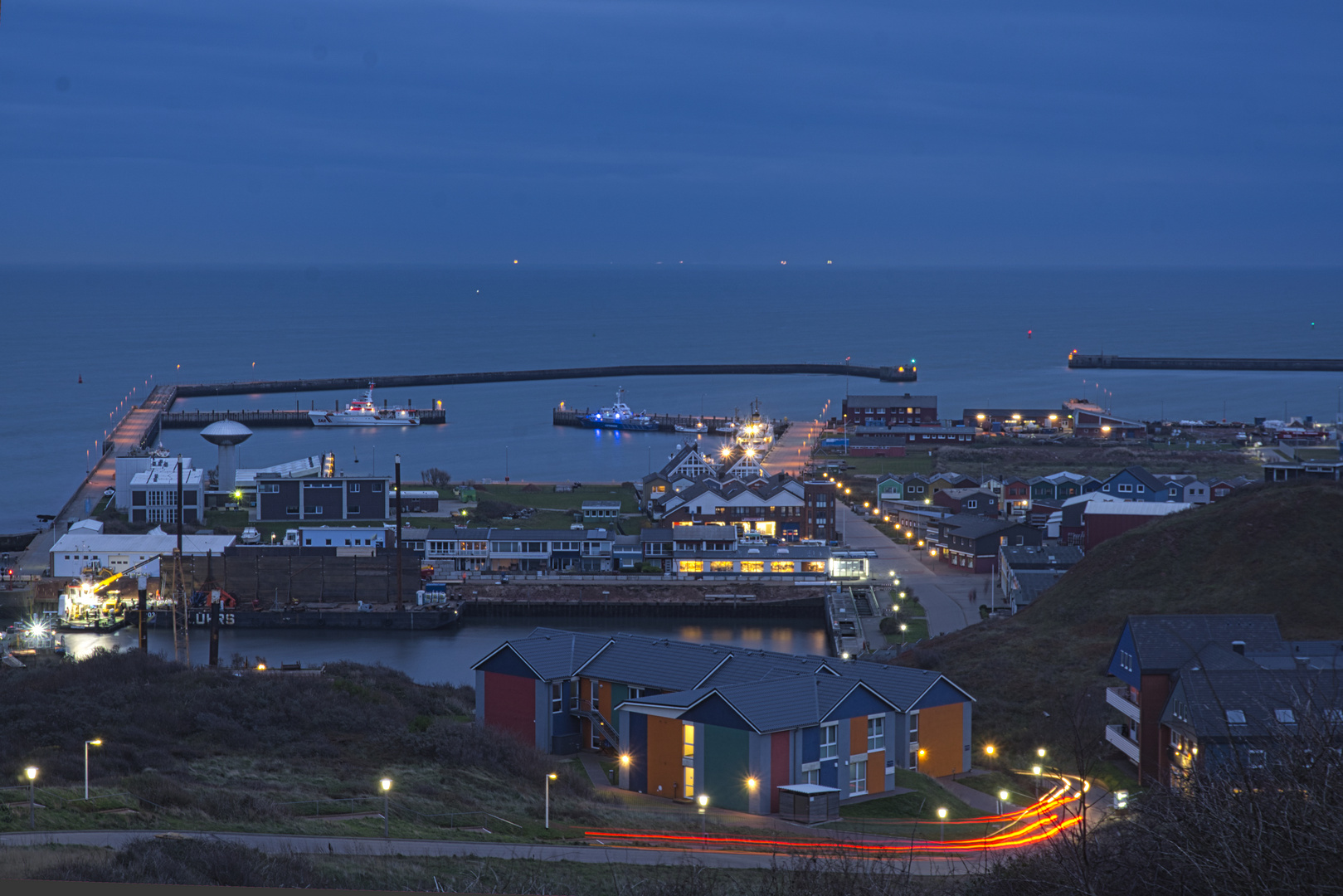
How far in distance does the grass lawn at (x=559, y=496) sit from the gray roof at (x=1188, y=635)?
35.4 feet

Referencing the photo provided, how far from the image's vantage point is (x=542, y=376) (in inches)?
1486

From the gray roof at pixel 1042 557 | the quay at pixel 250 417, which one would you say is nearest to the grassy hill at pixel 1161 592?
the gray roof at pixel 1042 557

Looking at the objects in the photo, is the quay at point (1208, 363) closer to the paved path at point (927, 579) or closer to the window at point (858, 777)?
the paved path at point (927, 579)

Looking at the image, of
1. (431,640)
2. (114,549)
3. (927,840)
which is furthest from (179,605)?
(927,840)

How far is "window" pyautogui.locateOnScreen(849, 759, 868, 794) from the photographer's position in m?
6.16

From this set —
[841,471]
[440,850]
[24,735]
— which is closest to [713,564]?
[841,471]

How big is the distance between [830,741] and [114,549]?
33.9 feet

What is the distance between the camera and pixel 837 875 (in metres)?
2.16

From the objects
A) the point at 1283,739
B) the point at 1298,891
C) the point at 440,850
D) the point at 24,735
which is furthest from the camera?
the point at 24,735

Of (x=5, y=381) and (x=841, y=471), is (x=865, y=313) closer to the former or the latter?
(x=5, y=381)

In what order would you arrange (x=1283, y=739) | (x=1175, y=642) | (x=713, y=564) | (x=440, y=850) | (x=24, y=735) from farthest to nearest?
(x=713, y=564) → (x=1175, y=642) → (x=24, y=735) → (x=440, y=850) → (x=1283, y=739)

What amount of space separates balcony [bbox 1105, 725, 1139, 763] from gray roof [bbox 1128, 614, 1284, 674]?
1.41ft

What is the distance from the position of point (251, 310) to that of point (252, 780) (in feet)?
210

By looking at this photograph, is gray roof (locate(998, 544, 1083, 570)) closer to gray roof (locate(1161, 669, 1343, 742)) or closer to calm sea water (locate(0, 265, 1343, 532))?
gray roof (locate(1161, 669, 1343, 742))
